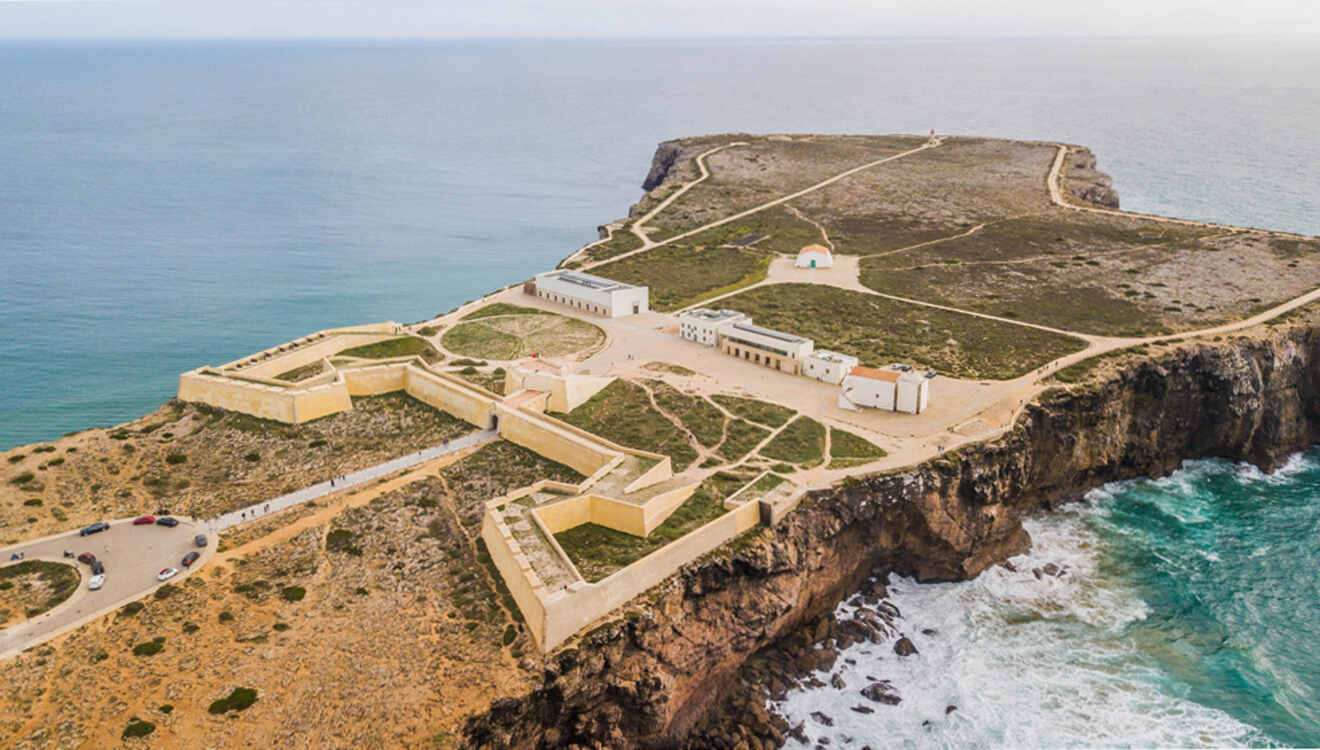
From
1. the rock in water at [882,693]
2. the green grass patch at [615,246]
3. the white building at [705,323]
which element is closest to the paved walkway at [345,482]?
the white building at [705,323]

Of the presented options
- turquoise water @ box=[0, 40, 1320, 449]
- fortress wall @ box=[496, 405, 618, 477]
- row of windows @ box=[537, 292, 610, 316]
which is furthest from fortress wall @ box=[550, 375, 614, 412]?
turquoise water @ box=[0, 40, 1320, 449]

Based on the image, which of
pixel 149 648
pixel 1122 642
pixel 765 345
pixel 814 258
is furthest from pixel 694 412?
pixel 814 258

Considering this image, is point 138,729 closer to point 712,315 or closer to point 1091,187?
point 712,315

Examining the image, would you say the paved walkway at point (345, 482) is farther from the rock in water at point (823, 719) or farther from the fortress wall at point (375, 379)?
the rock in water at point (823, 719)

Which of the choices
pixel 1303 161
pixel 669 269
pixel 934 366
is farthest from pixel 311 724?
pixel 1303 161

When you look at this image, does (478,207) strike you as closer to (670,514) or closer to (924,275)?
(924,275)
